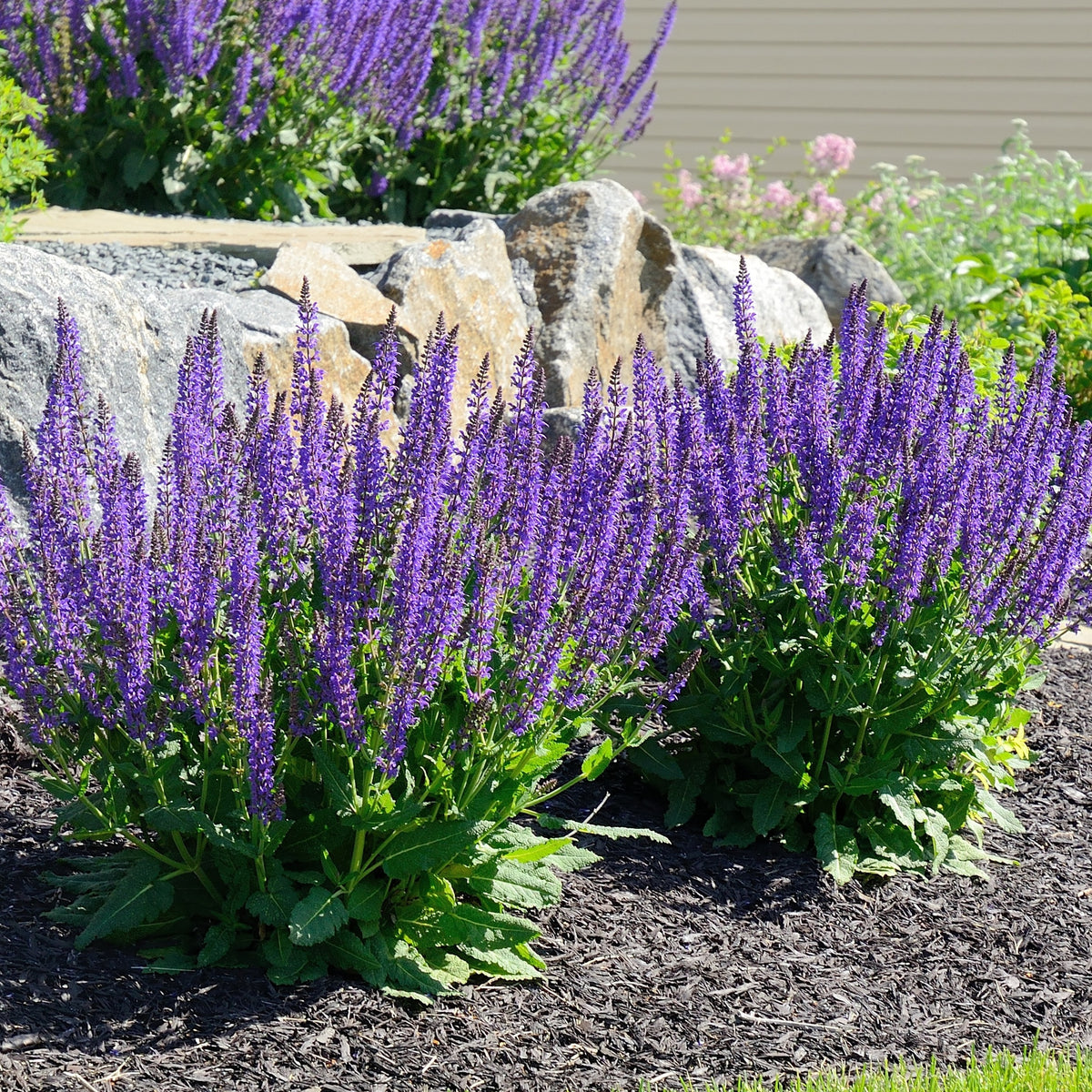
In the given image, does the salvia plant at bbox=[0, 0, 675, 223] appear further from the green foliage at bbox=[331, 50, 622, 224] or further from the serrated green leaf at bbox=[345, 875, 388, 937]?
the serrated green leaf at bbox=[345, 875, 388, 937]

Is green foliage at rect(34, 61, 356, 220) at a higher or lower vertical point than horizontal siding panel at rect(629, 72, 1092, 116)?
lower

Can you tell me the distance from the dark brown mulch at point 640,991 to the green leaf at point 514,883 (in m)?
0.22

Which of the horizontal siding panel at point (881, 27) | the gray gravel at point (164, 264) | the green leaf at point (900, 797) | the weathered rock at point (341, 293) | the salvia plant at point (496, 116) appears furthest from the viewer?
the horizontal siding panel at point (881, 27)

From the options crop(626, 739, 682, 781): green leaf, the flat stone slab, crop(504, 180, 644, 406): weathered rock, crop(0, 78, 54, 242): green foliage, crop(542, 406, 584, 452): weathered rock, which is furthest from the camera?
crop(504, 180, 644, 406): weathered rock

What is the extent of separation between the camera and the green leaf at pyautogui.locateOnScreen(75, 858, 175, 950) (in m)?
3.01

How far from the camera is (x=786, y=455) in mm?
4027

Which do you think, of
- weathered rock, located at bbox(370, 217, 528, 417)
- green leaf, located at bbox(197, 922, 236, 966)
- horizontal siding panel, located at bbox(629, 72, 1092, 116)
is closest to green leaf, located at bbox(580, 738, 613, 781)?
green leaf, located at bbox(197, 922, 236, 966)

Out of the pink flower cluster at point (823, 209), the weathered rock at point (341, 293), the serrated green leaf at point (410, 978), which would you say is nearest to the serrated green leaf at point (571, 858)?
the serrated green leaf at point (410, 978)

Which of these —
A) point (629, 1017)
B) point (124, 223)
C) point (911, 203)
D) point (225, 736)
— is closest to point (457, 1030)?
point (629, 1017)

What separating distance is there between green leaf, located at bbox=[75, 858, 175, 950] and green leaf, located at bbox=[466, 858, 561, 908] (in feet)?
2.32

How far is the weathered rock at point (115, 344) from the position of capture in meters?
4.28

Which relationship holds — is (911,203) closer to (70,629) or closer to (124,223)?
(124,223)

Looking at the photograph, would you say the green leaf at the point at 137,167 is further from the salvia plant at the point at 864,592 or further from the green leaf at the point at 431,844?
the green leaf at the point at 431,844

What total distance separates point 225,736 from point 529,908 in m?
1.07
